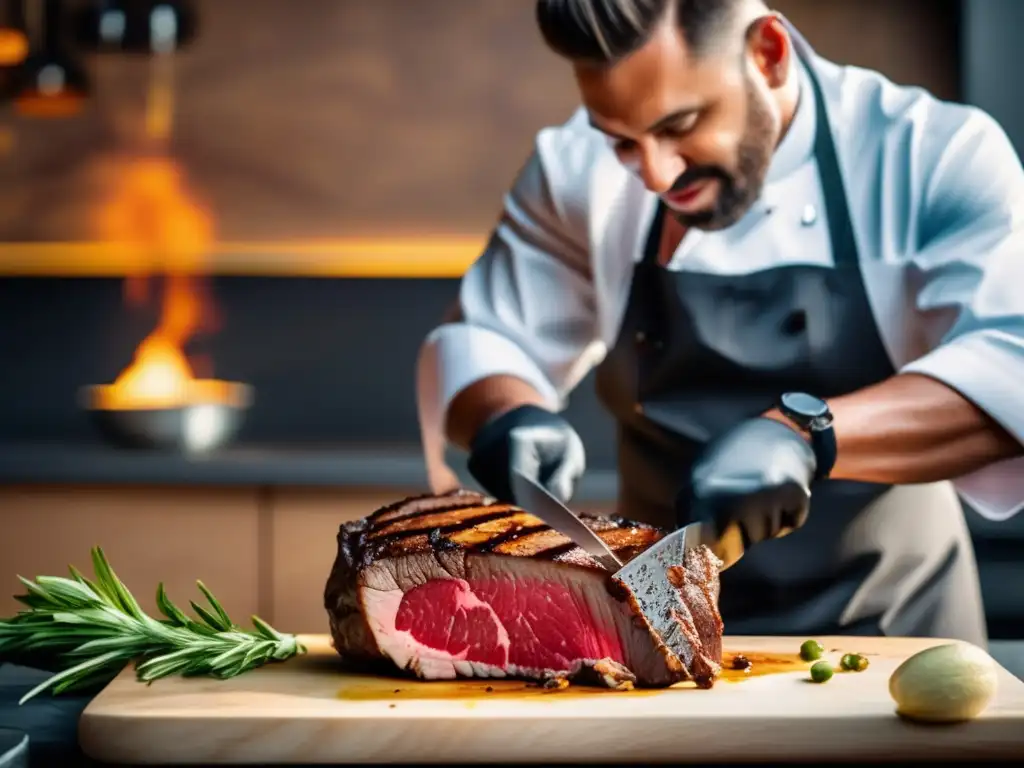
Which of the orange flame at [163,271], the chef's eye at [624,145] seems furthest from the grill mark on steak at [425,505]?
the orange flame at [163,271]

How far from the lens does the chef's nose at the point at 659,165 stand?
1.67 metres

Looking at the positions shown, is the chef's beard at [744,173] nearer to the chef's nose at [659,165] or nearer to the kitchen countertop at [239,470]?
the chef's nose at [659,165]

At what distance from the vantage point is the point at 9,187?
327cm

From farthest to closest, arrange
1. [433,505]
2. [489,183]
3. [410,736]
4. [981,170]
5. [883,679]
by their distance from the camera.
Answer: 1. [489,183]
2. [981,170]
3. [433,505]
4. [883,679]
5. [410,736]

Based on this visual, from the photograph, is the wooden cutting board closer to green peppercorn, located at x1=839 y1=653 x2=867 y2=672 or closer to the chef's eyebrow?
green peppercorn, located at x1=839 y1=653 x2=867 y2=672

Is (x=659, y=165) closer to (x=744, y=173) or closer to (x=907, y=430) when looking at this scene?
(x=744, y=173)

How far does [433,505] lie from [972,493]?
69 centimetres

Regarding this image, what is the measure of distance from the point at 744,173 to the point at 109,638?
3.12ft

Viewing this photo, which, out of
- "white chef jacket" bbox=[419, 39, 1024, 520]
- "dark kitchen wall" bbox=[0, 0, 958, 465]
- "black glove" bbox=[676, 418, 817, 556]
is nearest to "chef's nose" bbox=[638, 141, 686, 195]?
"white chef jacket" bbox=[419, 39, 1024, 520]

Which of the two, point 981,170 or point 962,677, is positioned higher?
point 981,170

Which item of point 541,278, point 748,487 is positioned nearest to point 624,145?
point 541,278

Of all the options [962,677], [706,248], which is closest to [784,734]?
[962,677]

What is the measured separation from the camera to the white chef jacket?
162cm

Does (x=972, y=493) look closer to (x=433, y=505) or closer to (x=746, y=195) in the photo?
(x=746, y=195)
